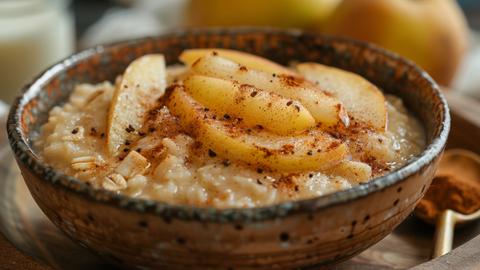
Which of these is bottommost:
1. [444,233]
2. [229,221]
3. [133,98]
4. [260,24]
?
[444,233]

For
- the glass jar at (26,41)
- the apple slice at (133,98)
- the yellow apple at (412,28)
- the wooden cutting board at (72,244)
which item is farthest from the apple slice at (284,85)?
the glass jar at (26,41)

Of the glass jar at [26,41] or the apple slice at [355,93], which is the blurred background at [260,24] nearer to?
the glass jar at [26,41]

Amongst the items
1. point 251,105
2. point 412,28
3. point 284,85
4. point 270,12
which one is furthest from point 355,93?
point 270,12

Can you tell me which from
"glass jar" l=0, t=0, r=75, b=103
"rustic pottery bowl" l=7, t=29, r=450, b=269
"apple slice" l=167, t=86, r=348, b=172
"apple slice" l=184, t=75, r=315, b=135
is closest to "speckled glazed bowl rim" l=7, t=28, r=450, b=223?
"rustic pottery bowl" l=7, t=29, r=450, b=269

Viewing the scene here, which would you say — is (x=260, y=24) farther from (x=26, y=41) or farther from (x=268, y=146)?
(x=268, y=146)

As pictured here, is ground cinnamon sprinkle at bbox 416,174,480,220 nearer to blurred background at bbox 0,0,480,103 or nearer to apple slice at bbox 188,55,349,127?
apple slice at bbox 188,55,349,127
